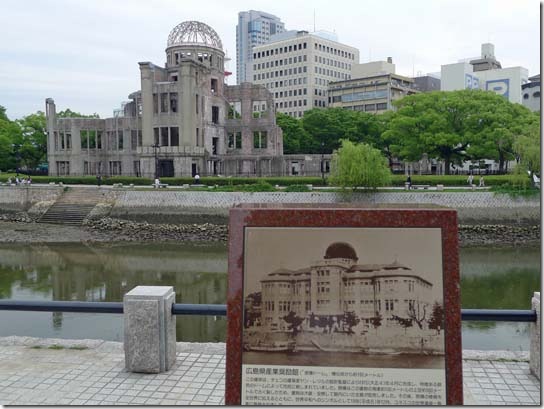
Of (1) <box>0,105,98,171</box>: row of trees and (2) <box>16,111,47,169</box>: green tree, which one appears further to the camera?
(2) <box>16,111,47,169</box>: green tree

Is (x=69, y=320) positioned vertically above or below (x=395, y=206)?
below

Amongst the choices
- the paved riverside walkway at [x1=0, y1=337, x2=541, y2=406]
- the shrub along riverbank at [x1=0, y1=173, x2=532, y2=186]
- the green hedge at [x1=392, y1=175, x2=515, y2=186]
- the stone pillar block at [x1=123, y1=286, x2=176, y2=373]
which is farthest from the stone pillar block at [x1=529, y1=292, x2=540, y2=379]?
the green hedge at [x1=392, y1=175, x2=515, y2=186]

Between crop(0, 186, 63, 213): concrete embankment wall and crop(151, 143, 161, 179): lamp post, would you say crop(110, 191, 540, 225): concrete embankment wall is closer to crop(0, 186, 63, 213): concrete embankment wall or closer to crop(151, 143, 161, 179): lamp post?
crop(0, 186, 63, 213): concrete embankment wall

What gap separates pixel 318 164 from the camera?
57406 mm

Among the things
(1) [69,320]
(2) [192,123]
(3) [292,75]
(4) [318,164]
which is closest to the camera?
(1) [69,320]

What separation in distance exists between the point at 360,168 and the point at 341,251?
2890 cm

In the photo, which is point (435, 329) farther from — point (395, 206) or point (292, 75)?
point (292, 75)

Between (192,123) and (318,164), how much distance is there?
50.5ft

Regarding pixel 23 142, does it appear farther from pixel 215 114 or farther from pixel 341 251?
pixel 341 251

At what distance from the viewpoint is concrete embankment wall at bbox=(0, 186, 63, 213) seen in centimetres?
4147

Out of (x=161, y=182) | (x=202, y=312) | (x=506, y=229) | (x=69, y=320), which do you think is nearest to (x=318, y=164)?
(x=161, y=182)

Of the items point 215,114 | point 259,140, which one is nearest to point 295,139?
point 259,140

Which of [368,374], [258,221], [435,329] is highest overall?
[258,221]

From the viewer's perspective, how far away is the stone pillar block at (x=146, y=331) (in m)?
7.31
